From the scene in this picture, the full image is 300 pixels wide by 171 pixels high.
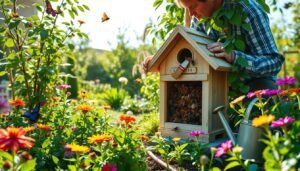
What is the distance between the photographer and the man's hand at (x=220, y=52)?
205 cm

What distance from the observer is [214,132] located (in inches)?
84.7

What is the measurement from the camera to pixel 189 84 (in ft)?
7.39

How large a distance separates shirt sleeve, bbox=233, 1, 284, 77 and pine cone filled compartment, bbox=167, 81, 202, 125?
40 cm

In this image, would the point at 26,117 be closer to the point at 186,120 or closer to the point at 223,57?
the point at 186,120

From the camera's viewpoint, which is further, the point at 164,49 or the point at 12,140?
the point at 164,49

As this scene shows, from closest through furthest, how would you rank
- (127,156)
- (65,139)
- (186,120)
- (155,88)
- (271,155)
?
(271,155) < (127,156) < (65,139) < (186,120) < (155,88)

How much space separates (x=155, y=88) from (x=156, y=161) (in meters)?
2.04

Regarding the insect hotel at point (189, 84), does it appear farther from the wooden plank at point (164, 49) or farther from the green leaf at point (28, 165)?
the green leaf at point (28, 165)

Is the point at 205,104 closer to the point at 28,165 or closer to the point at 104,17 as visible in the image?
the point at 104,17

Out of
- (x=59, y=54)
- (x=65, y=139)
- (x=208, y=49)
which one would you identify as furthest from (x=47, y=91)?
(x=208, y=49)

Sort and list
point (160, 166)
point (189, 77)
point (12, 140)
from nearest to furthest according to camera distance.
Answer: point (12, 140) → point (160, 166) → point (189, 77)

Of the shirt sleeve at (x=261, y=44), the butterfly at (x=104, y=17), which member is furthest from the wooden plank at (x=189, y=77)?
the butterfly at (x=104, y=17)

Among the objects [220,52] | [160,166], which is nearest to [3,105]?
[160,166]

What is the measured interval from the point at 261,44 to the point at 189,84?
0.59 meters
